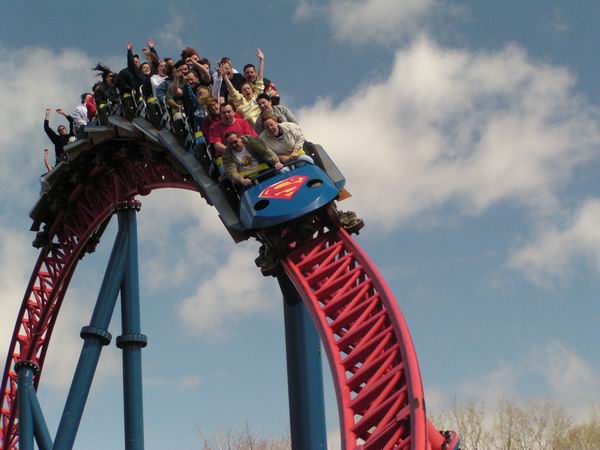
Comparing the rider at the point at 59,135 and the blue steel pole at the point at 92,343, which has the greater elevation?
the rider at the point at 59,135

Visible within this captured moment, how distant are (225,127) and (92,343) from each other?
11.7 ft

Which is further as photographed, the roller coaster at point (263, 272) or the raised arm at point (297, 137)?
the raised arm at point (297, 137)

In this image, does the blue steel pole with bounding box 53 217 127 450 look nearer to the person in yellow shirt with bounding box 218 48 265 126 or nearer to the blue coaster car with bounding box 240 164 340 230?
the person in yellow shirt with bounding box 218 48 265 126

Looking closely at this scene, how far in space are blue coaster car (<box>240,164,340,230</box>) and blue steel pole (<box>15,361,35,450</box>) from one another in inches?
202

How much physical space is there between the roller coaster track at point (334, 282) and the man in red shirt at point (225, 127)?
321 mm

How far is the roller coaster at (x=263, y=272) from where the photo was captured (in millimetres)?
5434

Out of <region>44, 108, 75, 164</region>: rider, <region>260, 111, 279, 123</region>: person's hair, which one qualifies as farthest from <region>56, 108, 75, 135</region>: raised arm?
<region>260, 111, 279, 123</region>: person's hair

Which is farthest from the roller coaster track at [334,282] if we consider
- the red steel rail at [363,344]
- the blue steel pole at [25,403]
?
the blue steel pole at [25,403]

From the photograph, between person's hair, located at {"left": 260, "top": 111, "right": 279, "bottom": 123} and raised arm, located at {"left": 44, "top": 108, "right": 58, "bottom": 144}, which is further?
raised arm, located at {"left": 44, "top": 108, "right": 58, "bottom": 144}

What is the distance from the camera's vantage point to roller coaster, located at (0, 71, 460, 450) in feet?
17.8

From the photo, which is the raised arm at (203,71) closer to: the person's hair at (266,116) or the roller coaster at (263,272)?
the roller coaster at (263,272)

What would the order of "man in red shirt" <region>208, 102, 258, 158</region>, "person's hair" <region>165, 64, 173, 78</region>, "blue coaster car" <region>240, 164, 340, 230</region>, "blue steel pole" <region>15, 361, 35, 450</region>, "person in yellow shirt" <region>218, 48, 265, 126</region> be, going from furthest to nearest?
"blue steel pole" <region>15, 361, 35, 450</region> < "person's hair" <region>165, 64, 173, 78</region> < "person in yellow shirt" <region>218, 48, 265, 126</region> < "man in red shirt" <region>208, 102, 258, 158</region> < "blue coaster car" <region>240, 164, 340, 230</region>

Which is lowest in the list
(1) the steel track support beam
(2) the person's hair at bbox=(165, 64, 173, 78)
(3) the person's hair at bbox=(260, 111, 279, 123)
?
(1) the steel track support beam

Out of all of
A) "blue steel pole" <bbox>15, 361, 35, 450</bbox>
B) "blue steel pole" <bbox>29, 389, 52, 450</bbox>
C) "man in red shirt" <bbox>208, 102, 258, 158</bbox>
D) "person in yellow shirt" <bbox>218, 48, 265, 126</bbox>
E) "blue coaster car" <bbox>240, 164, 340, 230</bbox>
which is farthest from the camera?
"blue steel pole" <bbox>29, 389, 52, 450</bbox>
